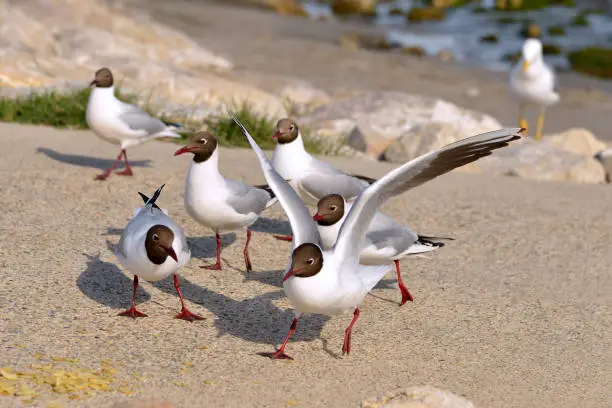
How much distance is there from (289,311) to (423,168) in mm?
1484

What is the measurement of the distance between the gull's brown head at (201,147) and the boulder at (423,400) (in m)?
2.39

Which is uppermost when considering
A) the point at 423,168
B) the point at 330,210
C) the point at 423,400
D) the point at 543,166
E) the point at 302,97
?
the point at 423,168

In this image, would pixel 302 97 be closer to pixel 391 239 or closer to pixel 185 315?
pixel 391 239

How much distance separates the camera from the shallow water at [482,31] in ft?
77.9

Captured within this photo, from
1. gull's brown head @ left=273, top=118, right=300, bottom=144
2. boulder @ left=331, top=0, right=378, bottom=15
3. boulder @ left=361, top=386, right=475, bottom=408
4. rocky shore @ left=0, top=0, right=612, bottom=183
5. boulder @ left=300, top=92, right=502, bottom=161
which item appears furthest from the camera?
boulder @ left=331, top=0, right=378, bottom=15

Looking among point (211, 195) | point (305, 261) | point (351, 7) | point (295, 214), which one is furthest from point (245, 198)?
point (351, 7)

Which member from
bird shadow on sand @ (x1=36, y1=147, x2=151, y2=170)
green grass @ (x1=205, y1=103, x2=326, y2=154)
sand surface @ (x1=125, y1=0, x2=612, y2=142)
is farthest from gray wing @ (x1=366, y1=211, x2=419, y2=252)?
sand surface @ (x1=125, y1=0, x2=612, y2=142)

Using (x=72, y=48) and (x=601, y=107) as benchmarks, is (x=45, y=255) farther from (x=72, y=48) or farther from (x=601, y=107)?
(x=601, y=107)

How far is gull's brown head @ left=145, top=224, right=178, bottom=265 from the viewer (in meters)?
5.07

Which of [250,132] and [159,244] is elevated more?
[159,244]

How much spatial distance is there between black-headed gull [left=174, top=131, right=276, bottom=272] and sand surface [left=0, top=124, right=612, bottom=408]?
1.19ft

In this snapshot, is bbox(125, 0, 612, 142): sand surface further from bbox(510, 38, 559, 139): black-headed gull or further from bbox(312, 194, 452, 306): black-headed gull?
bbox(312, 194, 452, 306): black-headed gull

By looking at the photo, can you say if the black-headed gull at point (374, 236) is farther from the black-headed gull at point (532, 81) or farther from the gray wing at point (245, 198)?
the black-headed gull at point (532, 81)

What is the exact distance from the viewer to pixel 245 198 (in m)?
6.21
